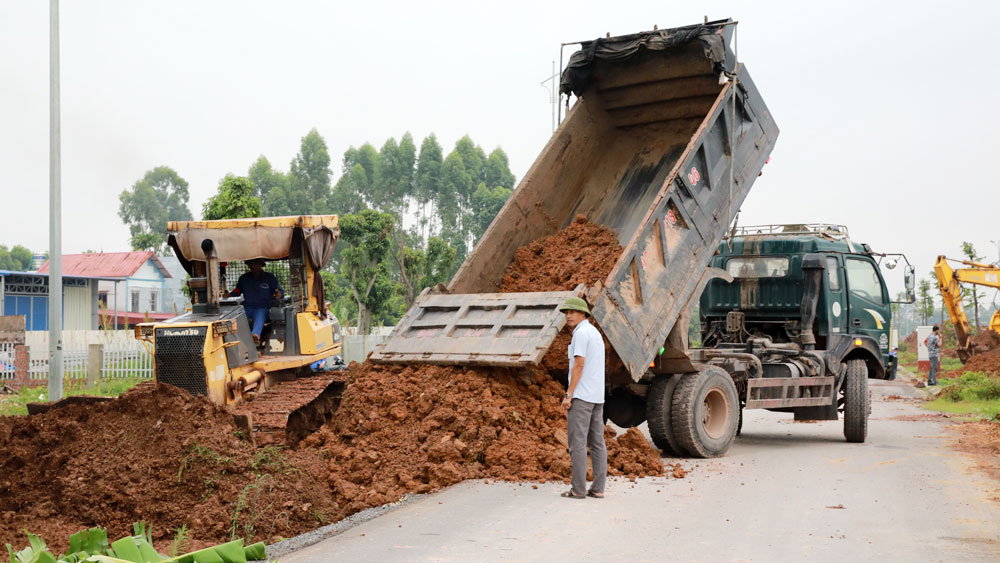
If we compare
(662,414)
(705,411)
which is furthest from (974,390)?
(662,414)

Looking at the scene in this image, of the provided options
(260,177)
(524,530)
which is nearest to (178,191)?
(260,177)

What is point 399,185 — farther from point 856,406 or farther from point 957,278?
point 856,406

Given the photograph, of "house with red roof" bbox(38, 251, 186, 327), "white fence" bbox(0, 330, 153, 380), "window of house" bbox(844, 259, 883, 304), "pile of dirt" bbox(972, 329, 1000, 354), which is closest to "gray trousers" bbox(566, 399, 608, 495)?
"window of house" bbox(844, 259, 883, 304)

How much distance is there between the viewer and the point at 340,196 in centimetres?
6412

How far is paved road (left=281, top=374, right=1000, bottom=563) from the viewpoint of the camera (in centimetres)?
596

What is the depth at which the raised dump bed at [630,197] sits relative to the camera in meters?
9.30

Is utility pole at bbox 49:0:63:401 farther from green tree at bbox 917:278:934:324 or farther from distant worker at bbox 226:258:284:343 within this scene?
green tree at bbox 917:278:934:324

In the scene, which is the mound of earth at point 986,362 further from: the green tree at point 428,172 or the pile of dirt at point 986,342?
the green tree at point 428,172

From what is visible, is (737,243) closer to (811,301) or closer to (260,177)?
(811,301)

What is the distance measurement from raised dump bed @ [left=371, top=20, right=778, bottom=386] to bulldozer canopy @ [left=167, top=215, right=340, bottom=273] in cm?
152

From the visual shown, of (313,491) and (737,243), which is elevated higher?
(737,243)

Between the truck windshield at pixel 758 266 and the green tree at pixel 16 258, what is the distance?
232 feet

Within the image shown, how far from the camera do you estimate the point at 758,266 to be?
13273 mm

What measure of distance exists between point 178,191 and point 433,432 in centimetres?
8246
